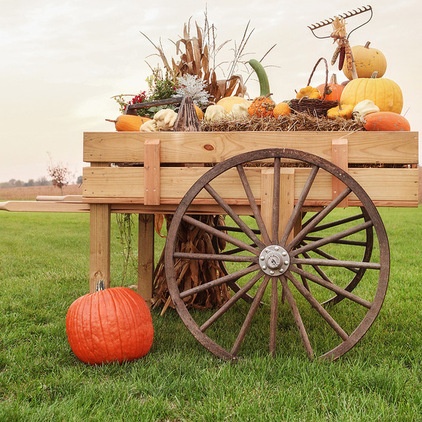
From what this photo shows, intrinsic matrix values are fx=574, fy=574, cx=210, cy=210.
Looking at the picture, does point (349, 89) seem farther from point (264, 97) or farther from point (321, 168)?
point (321, 168)

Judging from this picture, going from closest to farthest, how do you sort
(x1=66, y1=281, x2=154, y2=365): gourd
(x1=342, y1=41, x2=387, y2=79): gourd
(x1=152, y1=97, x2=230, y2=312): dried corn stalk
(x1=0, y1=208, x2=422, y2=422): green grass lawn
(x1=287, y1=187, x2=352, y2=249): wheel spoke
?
(x1=0, y1=208, x2=422, y2=422): green grass lawn < (x1=287, y1=187, x2=352, y2=249): wheel spoke < (x1=66, y1=281, x2=154, y2=365): gourd < (x1=152, y1=97, x2=230, y2=312): dried corn stalk < (x1=342, y1=41, x2=387, y2=79): gourd

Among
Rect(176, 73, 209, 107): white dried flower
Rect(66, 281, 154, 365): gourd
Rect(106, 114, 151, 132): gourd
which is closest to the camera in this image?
Rect(66, 281, 154, 365): gourd

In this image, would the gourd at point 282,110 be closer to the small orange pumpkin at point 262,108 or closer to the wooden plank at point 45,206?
the small orange pumpkin at point 262,108

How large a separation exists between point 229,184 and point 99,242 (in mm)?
817

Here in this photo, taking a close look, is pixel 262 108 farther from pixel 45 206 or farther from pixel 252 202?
pixel 45 206

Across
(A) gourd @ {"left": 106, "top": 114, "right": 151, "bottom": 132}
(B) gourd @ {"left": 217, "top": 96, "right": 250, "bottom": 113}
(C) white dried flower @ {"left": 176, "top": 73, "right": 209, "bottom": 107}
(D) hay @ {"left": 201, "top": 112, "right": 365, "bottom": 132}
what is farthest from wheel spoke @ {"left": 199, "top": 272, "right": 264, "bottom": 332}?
(C) white dried flower @ {"left": 176, "top": 73, "right": 209, "bottom": 107}

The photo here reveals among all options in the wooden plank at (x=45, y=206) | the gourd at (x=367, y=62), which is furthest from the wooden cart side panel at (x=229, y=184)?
the gourd at (x=367, y=62)

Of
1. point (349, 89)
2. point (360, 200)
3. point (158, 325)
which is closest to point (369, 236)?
point (349, 89)

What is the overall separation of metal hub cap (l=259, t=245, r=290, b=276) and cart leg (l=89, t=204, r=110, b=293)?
95 cm

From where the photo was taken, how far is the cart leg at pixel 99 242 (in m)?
3.21

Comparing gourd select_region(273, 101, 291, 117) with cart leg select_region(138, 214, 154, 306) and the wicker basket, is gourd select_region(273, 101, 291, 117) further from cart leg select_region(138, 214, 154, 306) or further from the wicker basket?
cart leg select_region(138, 214, 154, 306)

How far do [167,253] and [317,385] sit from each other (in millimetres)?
941

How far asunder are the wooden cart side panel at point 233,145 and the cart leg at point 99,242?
289 mm

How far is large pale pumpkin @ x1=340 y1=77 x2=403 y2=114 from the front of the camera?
345cm
